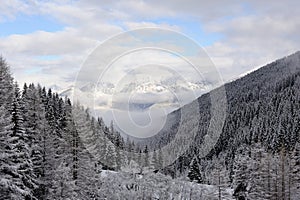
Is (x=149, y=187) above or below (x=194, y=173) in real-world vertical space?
below

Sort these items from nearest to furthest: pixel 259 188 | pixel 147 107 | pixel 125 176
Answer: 1. pixel 259 188
2. pixel 147 107
3. pixel 125 176

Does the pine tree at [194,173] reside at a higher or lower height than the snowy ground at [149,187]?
higher

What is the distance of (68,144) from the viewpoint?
131 feet

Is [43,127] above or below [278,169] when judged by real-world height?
above

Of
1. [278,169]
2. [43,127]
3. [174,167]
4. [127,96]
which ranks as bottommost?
[174,167]

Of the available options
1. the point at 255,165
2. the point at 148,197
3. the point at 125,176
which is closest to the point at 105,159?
the point at 125,176

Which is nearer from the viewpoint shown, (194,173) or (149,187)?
(149,187)

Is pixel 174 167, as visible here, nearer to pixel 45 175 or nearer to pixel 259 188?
pixel 259 188

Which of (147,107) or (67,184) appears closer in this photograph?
(67,184)

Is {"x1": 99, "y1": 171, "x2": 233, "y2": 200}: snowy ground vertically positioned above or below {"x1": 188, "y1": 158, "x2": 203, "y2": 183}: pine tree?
below

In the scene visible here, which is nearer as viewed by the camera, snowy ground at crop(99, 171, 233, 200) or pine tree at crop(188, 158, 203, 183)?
snowy ground at crop(99, 171, 233, 200)

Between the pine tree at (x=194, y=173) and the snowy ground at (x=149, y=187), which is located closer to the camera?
the snowy ground at (x=149, y=187)

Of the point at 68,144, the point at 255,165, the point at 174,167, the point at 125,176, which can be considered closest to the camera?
the point at 68,144

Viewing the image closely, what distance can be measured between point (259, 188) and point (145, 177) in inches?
1802
